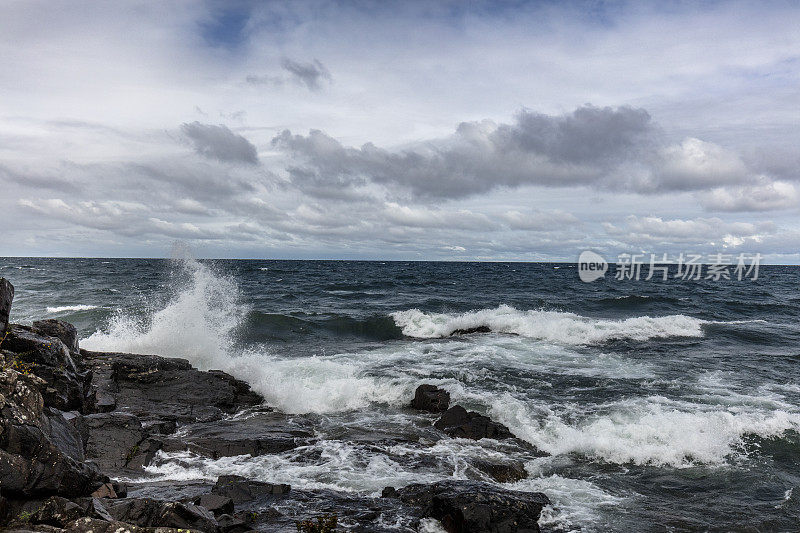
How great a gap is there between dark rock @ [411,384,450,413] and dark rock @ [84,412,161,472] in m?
6.27

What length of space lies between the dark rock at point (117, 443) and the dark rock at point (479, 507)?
4.72 m

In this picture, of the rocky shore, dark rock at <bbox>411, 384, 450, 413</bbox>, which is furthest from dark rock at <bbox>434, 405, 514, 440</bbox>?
dark rock at <bbox>411, 384, 450, 413</bbox>

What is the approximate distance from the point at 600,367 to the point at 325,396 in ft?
33.4

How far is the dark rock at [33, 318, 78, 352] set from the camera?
32.2 ft

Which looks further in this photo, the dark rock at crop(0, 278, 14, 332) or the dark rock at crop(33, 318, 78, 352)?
the dark rock at crop(33, 318, 78, 352)

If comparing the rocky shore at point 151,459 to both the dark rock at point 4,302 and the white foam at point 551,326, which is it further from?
the white foam at point 551,326

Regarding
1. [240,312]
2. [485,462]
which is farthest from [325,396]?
[240,312]

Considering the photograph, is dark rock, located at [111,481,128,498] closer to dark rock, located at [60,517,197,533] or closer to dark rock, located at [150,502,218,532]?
dark rock, located at [150,502,218,532]

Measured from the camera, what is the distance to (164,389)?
41.8ft

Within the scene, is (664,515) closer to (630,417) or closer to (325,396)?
(630,417)

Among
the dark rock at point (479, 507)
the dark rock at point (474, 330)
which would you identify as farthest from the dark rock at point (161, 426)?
the dark rock at point (474, 330)

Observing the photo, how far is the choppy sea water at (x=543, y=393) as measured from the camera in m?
8.35

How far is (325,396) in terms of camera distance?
43.7 feet

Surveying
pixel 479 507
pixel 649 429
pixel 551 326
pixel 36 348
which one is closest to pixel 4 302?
pixel 36 348
